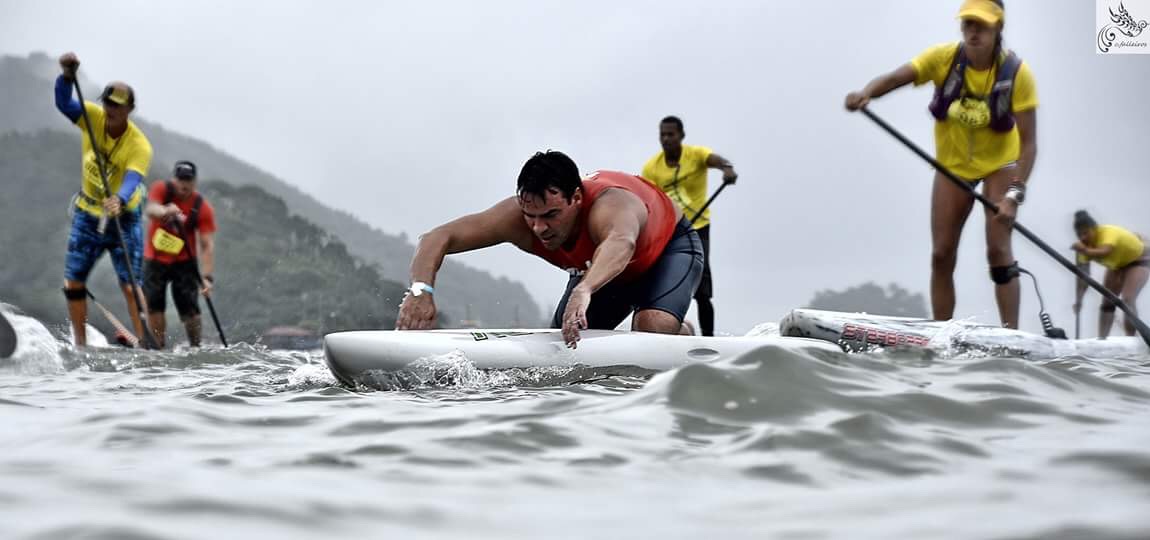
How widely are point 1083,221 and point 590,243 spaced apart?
25.0 feet

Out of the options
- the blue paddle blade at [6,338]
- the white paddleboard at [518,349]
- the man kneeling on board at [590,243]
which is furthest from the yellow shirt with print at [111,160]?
the white paddleboard at [518,349]

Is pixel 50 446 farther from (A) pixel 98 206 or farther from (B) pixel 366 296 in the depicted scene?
(B) pixel 366 296

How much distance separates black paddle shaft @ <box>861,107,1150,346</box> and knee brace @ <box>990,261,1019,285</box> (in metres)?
0.22

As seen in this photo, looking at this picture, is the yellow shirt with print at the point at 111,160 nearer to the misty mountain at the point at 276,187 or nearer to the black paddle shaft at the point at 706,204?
the black paddle shaft at the point at 706,204

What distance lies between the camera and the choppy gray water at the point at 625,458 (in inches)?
69.7

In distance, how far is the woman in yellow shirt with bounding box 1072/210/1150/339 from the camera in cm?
1031

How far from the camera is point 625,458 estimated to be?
2.28 metres

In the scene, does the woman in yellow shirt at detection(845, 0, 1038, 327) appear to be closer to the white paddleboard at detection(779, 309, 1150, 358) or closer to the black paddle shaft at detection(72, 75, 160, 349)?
the white paddleboard at detection(779, 309, 1150, 358)

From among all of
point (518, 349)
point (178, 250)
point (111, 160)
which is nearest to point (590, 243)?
point (518, 349)

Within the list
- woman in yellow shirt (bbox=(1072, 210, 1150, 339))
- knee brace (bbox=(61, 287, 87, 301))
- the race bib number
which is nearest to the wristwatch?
knee brace (bbox=(61, 287, 87, 301))

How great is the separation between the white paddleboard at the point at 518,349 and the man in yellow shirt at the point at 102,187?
172 inches

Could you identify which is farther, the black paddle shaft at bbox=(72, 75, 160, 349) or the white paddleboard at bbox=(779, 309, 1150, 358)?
the black paddle shaft at bbox=(72, 75, 160, 349)

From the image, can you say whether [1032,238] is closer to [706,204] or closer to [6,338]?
[706,204]

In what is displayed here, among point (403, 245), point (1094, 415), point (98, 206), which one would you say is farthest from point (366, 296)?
point (1094, 415)
